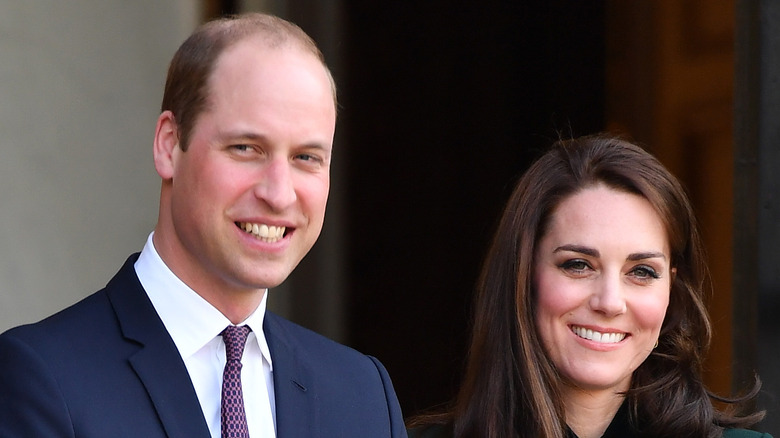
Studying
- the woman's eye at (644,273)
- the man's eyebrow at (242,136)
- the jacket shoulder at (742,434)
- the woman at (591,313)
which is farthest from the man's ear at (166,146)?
the jacket shoulder at (742,434)

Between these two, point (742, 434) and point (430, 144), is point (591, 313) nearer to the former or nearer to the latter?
point (742, 434)

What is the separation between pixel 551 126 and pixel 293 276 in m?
1.38

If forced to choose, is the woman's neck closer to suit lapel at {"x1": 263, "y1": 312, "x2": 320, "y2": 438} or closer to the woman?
the woman

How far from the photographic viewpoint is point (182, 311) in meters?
2.08

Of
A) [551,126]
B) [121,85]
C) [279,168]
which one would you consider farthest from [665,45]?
[279,168]

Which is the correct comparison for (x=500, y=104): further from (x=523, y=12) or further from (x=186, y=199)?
(x=186, y=199)

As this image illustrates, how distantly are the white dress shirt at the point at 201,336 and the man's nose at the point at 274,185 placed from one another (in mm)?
213

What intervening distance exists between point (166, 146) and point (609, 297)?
115cm

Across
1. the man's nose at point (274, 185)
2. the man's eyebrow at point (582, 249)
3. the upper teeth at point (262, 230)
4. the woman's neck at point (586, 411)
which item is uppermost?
the man's nose at point (274, 185)

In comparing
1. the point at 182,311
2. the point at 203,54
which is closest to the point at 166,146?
the point at 203,54

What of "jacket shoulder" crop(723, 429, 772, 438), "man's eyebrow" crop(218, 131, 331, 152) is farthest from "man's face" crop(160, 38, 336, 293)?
"jacket shoulder" crop(723, 429, 772, 438)

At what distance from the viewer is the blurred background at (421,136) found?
3811mm

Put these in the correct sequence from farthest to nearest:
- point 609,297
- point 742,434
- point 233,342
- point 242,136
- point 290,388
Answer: point 742,434 → point 609,297 → point 290,388 → point 233,342 → point 242,136

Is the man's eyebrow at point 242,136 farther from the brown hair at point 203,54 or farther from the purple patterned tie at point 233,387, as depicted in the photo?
the purple patterned tie at point 233,387
